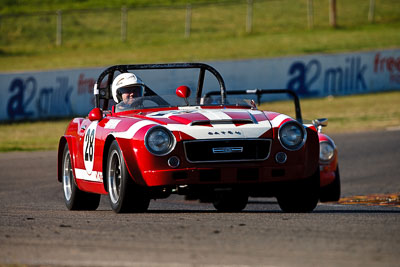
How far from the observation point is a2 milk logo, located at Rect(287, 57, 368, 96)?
28969mm

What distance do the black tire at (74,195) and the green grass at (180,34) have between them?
2278 centimetres

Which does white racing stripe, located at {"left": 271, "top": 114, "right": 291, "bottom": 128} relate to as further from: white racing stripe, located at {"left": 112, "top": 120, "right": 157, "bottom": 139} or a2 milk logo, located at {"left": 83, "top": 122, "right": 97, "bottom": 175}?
a2 milk logo, located at {"left": 83, "top": 122, "right": 97, "bottom": 175}

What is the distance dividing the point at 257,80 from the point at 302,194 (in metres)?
20.2

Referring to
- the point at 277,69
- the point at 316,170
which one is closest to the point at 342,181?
the point at 316,170

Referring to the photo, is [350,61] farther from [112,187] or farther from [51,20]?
[112,187]

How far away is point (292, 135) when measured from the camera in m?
7.96

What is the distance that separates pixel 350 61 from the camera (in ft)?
97.5

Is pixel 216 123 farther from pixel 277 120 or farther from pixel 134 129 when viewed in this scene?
pixel 134 129

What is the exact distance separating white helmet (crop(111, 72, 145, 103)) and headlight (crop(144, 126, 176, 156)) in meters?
1.74

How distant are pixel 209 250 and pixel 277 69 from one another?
23.4 metres

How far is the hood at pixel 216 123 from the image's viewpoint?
7.72 meters

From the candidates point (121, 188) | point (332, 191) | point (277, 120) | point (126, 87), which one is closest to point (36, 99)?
point (332, 191)

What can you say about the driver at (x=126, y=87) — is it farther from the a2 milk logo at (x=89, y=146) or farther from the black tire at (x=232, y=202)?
the black tire at (x=232, y=202)

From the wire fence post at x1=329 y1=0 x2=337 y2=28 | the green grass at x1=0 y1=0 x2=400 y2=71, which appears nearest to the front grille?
the green grass at x1=0 y1=0 x2=400 y2=71
